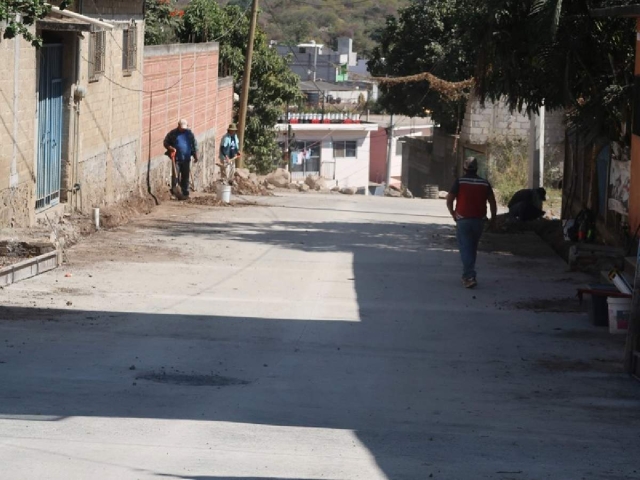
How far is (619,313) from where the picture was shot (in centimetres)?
1132

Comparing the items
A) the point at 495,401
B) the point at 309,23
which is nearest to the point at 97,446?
the point at 495,401

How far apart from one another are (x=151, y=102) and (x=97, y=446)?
63.2 ft

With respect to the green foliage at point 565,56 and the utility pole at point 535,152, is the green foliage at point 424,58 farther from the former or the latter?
the green foliage at point 565,56

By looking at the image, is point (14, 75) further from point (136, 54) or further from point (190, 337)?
point (136, 54)

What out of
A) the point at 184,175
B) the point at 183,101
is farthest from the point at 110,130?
the point at 183,101

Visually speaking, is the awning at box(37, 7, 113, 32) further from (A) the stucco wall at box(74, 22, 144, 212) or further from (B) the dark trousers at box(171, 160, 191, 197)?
(B) the dark trousers at box(171, 160, 191, 197)

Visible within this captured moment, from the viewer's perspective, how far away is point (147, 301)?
1270 cm

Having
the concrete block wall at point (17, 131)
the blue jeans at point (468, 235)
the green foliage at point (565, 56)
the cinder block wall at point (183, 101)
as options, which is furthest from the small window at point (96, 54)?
the blue jeans at point (468, 235)

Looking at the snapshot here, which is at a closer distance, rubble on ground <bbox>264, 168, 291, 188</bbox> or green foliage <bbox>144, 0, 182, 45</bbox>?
green foliage <bbox>144, 0, 182, 45</bbox>

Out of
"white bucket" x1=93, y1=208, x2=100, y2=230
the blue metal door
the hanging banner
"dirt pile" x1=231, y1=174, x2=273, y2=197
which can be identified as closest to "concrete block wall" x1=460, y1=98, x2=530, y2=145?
"dirt pile" x1=231, y1=174, x2=273, y2=197

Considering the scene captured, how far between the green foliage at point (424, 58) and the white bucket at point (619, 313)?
33.9m

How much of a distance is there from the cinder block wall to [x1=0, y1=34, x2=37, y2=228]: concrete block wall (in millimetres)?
7925

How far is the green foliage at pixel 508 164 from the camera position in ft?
118

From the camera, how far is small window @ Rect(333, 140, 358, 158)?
65.2 m
